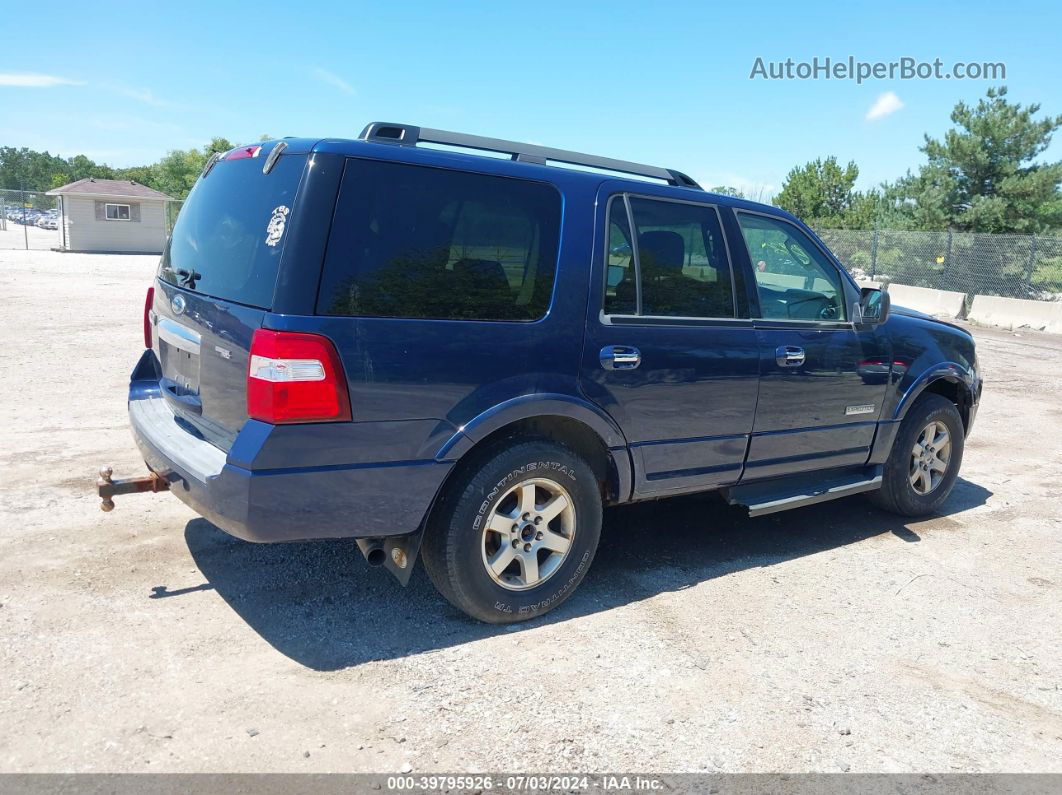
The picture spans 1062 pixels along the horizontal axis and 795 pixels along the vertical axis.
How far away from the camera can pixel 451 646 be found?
3582mm

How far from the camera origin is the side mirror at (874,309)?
4.92 metres

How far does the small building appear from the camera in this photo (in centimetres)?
3453

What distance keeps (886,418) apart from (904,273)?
22.9 m

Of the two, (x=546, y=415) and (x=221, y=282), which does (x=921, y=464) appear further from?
(x=221, y=282)

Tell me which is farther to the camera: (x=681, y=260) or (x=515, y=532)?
(x=681, y=260)

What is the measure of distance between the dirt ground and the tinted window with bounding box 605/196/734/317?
58.8 inches

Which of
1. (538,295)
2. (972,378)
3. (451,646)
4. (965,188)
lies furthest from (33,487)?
(965,188)

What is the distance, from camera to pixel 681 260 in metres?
4.24

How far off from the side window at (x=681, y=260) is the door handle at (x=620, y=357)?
24cm

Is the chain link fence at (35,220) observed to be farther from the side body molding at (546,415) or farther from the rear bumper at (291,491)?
the side body molding at (546,415)

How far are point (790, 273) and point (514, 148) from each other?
1.92 meters

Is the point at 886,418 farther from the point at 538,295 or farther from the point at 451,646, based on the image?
the point at 451,646

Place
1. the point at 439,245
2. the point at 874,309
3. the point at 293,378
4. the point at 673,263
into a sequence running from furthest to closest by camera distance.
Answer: the point at 874,309 → the point at 673,263 → the point at 439,245 → the point at 293,378

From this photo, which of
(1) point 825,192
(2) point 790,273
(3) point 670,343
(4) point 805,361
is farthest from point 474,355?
(1) point 825,192
